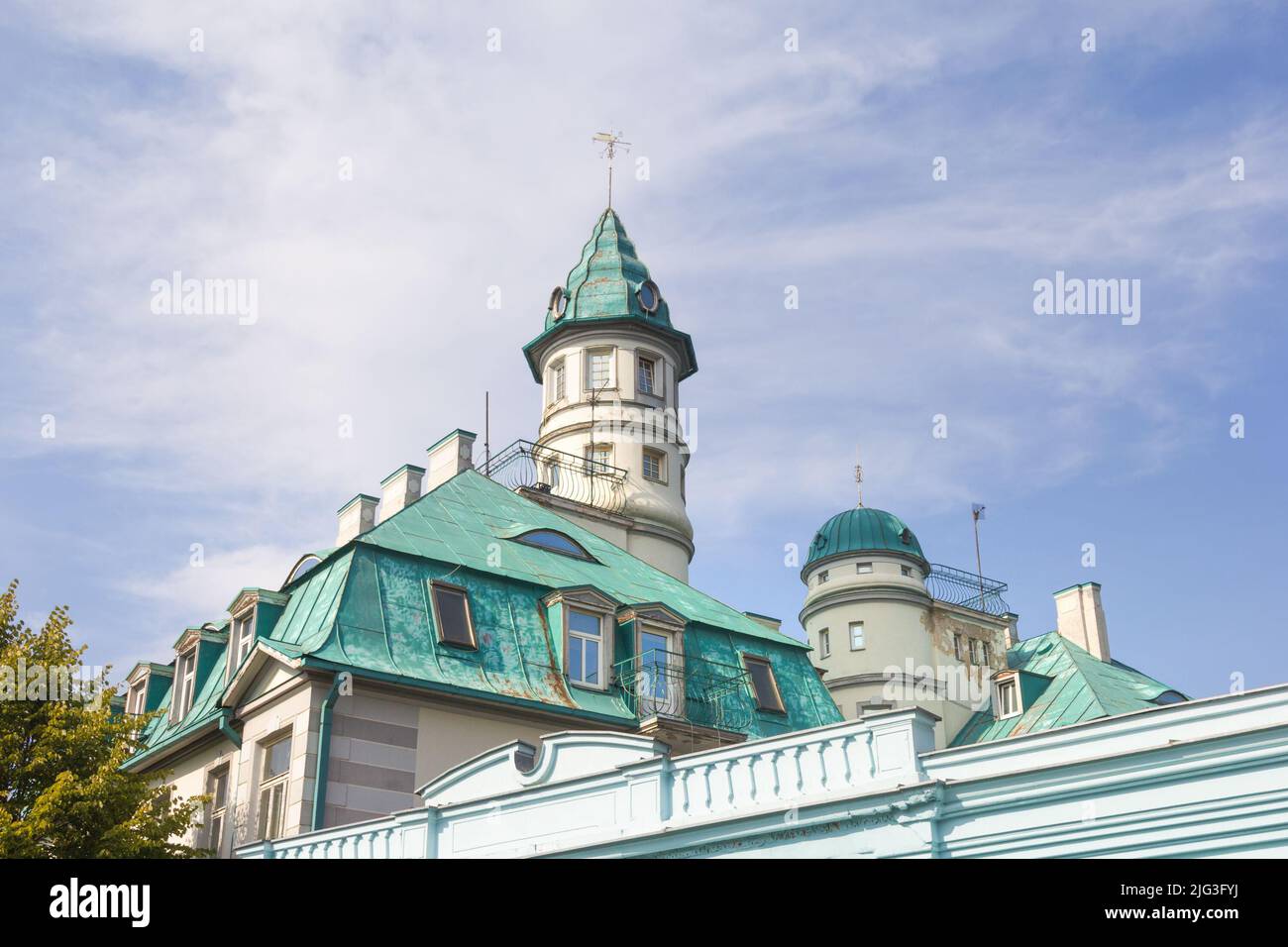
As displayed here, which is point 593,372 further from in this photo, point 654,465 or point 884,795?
point 884,795

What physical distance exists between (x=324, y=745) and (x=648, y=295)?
73.3 feet

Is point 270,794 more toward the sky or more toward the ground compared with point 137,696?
more toward the ground

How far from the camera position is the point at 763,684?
89.6 feet

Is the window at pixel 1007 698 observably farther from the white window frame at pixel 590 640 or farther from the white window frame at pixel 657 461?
the white window frame at pixel 590 640

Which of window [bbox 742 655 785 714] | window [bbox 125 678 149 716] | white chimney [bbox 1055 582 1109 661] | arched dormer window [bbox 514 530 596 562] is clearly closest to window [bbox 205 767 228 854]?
window [bbox 125 678 149 716]

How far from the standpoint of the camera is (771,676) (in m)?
27.6

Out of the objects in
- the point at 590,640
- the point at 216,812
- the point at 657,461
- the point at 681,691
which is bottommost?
the point at 216,812

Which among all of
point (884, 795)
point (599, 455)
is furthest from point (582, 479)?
point (884, 795)

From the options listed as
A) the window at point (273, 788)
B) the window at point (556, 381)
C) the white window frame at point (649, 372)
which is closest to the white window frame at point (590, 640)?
the window at point (273, 788)

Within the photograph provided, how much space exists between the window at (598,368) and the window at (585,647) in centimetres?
1518

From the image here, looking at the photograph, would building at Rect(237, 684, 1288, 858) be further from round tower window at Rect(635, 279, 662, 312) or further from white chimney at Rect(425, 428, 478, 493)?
round tower window at Rect(635, 279, 662, 312)

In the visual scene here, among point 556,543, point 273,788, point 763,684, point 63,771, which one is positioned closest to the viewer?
point 63,771

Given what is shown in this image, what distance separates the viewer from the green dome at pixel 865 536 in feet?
153
